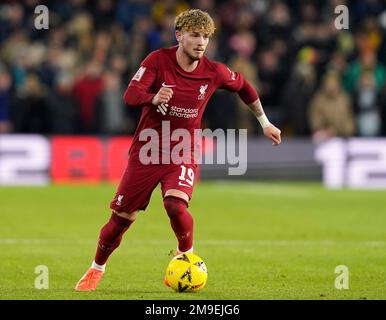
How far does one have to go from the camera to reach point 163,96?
891cm

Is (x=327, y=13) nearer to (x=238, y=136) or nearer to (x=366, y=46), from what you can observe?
(x=366, y=46)

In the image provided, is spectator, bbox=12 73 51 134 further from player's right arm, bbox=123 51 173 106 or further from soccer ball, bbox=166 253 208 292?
soccer ball, bbox=166 253 208 292

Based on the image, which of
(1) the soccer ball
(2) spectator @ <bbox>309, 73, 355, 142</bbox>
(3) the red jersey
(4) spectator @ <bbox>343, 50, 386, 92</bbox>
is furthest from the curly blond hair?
(4) spectator @ <bbox>343, 50, 386, 92</bbox>

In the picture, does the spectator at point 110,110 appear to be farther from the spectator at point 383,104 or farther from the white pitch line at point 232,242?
the white pitch line at point 232,242

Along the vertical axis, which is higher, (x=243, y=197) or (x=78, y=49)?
(x=78, y=49)

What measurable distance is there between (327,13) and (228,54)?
8.20 ft

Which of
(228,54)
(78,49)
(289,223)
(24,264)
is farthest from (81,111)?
(24,264)

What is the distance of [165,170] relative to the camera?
31.3ft

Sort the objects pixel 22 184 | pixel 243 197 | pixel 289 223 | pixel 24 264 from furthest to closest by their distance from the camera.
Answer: pixel 22 184, pixel 243 197, pixel 289 223, pixel 24 264

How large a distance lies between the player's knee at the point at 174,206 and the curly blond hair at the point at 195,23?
1425mm

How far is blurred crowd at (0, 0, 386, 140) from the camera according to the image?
2178 centimetres

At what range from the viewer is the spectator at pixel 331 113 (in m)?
21.8

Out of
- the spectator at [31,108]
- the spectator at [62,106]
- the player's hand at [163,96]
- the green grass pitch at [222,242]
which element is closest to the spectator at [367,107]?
the green grass pitch at [222,242]

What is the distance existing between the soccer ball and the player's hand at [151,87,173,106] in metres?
1.40
